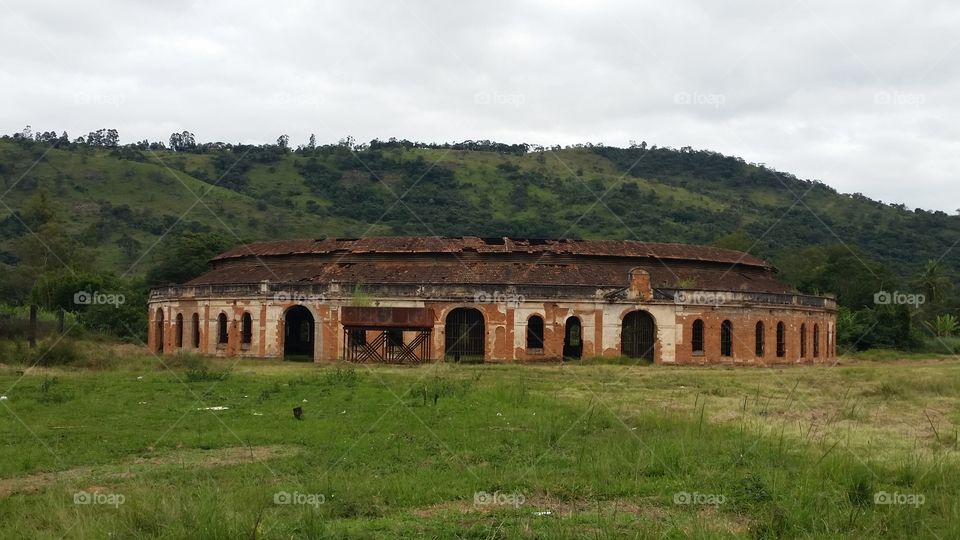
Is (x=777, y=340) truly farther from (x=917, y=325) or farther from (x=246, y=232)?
(x=246, y=232)

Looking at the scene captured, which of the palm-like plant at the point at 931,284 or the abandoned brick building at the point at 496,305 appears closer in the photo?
the abandoned brick building at the point at 496,305

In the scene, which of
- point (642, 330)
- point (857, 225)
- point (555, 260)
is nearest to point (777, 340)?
point (642, 330)

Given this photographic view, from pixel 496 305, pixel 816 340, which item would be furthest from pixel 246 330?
pixel 816 340

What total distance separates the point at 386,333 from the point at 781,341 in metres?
20.5

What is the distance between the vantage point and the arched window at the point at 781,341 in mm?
46125

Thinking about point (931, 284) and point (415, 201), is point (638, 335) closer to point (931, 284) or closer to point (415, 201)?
point (931, 284)

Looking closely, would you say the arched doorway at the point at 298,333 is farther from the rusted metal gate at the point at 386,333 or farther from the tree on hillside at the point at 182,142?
the tree on hillside at the point at 182,142

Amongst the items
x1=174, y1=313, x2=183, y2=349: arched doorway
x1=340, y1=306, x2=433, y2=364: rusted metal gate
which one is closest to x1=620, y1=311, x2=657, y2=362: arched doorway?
x1=340, y1=306, x2=433, y2=364: rusted metal gate

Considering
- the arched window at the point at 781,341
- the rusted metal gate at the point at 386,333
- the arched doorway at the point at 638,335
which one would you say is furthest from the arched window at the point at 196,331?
the arched window at the point at 781,341

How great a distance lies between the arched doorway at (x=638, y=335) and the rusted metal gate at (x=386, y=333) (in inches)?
377

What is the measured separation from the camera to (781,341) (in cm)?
4634

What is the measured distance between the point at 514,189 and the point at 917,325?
2382 inches

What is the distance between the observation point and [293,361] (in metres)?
43.1

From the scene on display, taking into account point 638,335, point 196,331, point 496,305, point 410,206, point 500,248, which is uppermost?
point 410,206
